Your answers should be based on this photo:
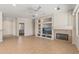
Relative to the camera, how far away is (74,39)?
3045 millimetres

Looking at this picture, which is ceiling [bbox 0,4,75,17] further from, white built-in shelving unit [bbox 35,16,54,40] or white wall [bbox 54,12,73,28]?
white built-in shelving unit [bbox 35,16,54,40]

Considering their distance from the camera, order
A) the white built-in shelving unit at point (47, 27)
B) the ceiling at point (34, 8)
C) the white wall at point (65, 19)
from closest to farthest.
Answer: the ceiling at point (34, 8), the white wall at point (65, 19), the white built-in shelving unit at point (47, 27)

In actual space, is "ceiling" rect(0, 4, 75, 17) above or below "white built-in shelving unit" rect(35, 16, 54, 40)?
above

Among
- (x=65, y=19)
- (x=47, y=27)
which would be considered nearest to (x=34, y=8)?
(x=65, y=19)

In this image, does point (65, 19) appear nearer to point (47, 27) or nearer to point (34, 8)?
point (34, 8)

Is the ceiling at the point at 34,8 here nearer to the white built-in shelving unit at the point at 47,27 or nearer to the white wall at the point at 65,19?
the white wall at the point at 65,19

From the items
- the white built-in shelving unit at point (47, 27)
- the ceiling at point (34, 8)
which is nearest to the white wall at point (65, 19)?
the ceiling at point (34, 8)

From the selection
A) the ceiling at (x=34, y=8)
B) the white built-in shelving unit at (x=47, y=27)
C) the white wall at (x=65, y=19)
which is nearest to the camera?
the ceiling at (x=34, y=8)

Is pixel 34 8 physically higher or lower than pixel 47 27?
higher

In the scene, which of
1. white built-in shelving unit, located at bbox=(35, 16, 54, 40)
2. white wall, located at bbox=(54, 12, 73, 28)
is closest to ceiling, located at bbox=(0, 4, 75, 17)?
white wall, located at bbox=(54, 12, 73, 28)
